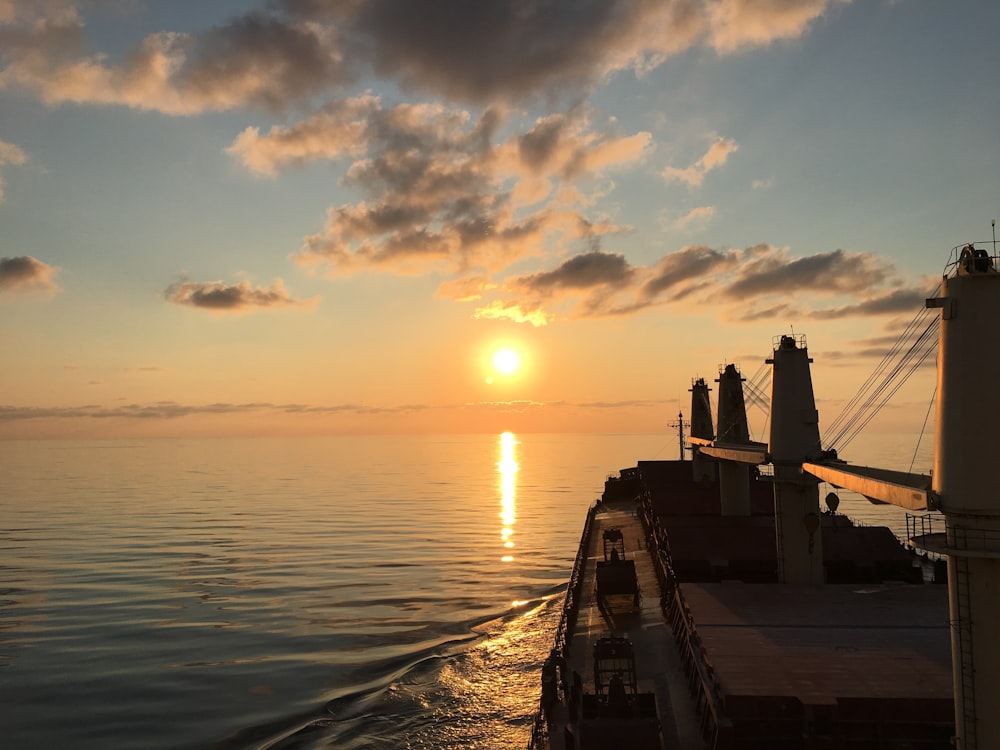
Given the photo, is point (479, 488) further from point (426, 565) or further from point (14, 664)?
point (14, 664)

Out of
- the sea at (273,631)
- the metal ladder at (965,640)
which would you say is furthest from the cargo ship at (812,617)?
the sea at (273,631)

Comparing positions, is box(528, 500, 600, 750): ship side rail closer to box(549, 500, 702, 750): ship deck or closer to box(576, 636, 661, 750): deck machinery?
box(549, 500, 702, 750): ship deck

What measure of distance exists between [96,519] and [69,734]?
77.2 meters

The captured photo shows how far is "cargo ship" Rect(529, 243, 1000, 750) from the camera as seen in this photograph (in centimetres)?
1669

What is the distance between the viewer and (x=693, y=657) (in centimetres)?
2441

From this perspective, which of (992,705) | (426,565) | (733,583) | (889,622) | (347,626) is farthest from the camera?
(426,565)

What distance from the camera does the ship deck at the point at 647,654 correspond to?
21.9m

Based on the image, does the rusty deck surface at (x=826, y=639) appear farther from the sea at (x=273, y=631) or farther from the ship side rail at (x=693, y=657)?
the sea at (x=273, y=631)

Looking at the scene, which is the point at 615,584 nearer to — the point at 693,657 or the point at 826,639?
the point at 693,657

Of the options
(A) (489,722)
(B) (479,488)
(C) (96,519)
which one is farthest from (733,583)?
(B) (479,488)

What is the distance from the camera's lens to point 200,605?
4938 cm

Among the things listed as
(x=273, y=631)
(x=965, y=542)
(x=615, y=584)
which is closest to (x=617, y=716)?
(x=965, y=542)

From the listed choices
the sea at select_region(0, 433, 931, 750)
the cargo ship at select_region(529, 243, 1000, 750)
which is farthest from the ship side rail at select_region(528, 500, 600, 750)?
the sea at select_region(0, 433, 931, 750)

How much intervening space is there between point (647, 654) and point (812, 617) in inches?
263
